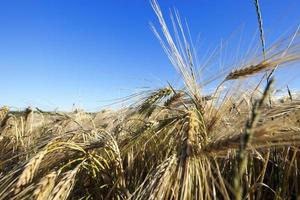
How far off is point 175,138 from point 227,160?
0.26 metres

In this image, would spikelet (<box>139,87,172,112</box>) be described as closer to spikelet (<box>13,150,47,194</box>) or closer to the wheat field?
the wheat field

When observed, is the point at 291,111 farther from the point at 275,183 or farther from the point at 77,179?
the point at 77,179

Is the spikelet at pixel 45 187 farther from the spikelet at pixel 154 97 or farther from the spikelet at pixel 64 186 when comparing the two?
the spikelet at pixel 154 97

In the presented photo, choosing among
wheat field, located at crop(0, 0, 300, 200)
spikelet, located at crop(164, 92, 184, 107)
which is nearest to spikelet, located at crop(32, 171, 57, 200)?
wheat field, located at crop(0, 0, 300, 200)

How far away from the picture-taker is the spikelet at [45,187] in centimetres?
149

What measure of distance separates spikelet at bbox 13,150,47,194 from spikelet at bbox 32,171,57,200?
9cm

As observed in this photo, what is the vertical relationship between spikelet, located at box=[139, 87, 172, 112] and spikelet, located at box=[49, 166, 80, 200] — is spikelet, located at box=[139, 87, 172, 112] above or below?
above

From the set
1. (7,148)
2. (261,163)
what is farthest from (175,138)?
(7,148)

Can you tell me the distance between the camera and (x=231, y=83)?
1.90 m

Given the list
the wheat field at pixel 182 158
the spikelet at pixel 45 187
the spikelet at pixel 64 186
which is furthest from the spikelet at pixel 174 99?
the spikelet at pixel 45 187

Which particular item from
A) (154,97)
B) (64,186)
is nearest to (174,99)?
(154,97)

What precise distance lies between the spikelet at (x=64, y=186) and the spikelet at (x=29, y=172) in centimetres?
12

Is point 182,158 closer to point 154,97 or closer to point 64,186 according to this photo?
point 64,186

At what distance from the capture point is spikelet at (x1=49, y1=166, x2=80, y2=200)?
1.54 metres
